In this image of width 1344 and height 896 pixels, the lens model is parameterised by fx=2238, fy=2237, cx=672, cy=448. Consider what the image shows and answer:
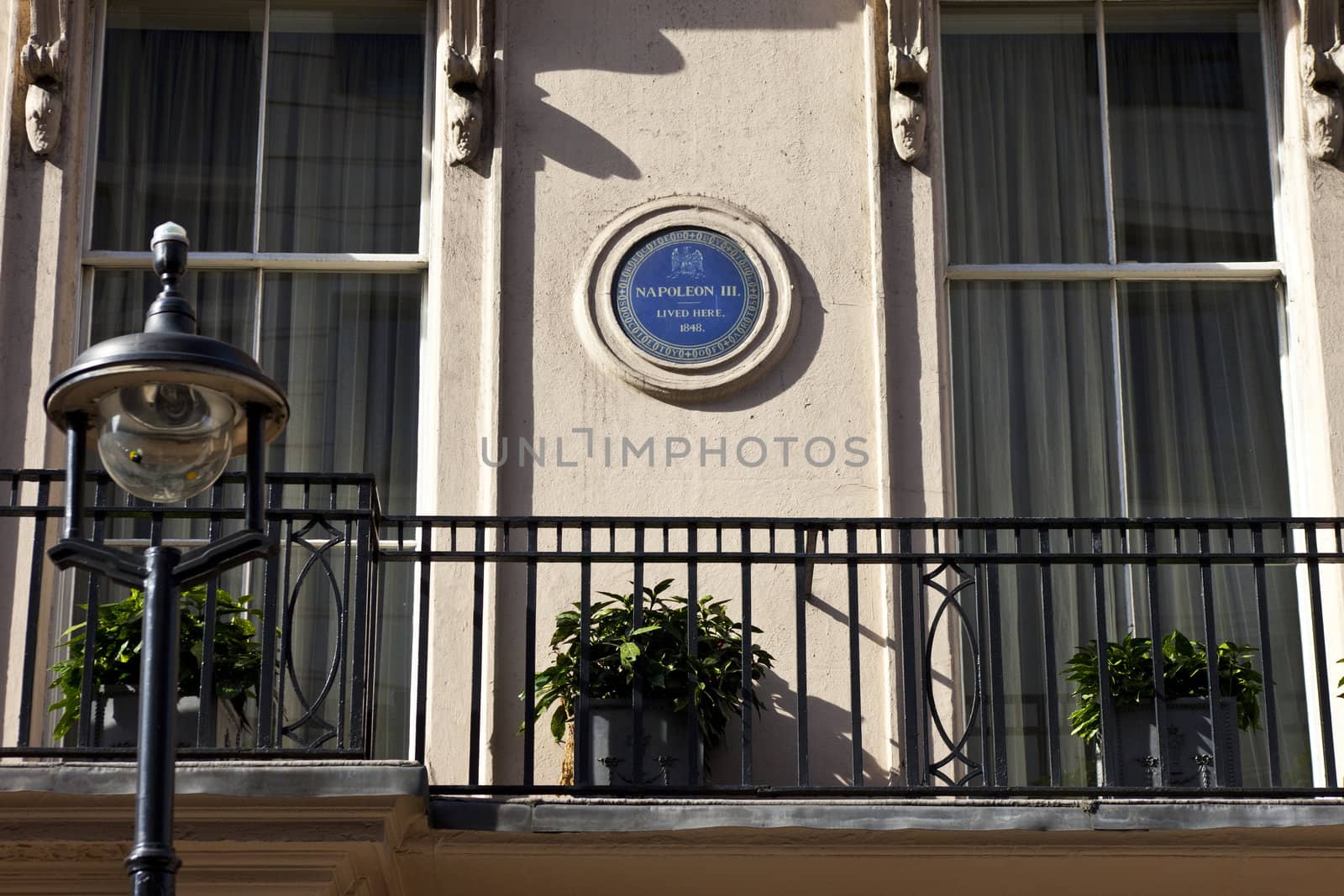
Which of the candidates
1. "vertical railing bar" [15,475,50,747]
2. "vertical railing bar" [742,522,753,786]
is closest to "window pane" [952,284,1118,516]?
"vertical railing bar" [742,522,753,786]

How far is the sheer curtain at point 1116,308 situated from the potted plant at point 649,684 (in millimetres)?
1413

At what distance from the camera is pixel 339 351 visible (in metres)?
9.34

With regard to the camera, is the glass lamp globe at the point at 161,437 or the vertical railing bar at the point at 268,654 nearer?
the glass lamp globe at the point at 161,437

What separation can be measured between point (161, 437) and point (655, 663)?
8.49 feet

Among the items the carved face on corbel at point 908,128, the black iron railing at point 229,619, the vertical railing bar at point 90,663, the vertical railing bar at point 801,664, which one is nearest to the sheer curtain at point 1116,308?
the carved face on corbel at point 908,128

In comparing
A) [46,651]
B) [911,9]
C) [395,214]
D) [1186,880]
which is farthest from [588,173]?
[1186,880]

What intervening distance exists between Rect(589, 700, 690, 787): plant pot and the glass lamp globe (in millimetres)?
2455

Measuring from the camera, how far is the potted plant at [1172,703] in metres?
7.78

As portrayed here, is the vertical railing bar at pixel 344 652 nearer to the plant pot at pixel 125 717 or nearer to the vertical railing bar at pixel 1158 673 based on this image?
the plant pot at pixel 125 717

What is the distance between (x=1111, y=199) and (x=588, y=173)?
7.39 feet

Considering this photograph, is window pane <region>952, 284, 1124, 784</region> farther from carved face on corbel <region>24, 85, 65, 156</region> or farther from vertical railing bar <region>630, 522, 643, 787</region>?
carved face on corbel <region>24, 85, 65, 156</region>

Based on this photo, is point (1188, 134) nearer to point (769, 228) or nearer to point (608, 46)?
point (769, 228)

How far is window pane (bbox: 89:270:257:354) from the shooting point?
9.32 m

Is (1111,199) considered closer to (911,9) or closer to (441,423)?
(911,9)
